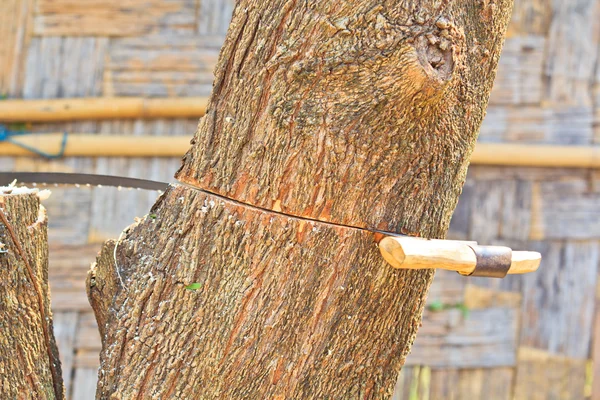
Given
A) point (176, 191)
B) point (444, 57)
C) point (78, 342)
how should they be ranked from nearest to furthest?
1. point (444, 57)
2. point (176, 191)
3. point (78, 342)

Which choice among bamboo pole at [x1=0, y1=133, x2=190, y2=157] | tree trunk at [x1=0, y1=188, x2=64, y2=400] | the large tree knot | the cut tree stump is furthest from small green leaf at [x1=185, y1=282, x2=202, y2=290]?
bamboo pole at [x1=0, y1=133, x2=190, y2=157]

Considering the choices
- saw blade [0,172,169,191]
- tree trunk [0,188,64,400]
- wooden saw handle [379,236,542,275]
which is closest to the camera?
wooden saw handle [379,236,542,275]

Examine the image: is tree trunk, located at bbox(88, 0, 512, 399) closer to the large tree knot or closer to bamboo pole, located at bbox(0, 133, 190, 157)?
the large tree knot

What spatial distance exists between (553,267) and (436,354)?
0.78 meters

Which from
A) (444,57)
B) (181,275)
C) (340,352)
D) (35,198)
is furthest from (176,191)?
(444,57)

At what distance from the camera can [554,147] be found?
363 centimetres

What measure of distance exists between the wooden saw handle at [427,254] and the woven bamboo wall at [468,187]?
2359mm

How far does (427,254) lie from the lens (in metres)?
1.22

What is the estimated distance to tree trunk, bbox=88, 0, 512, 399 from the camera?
1258mm

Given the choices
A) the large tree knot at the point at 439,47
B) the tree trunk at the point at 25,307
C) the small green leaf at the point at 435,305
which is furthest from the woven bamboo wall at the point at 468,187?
the large tree knot at the point at 439,47

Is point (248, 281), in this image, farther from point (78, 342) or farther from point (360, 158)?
point (78, 342)

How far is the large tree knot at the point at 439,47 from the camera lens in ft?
4.08

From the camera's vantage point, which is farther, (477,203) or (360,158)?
(477,203)

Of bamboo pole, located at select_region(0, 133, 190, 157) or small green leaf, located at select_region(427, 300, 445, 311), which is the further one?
small green leaf, located at select_region(427, 300, 445, 311)
